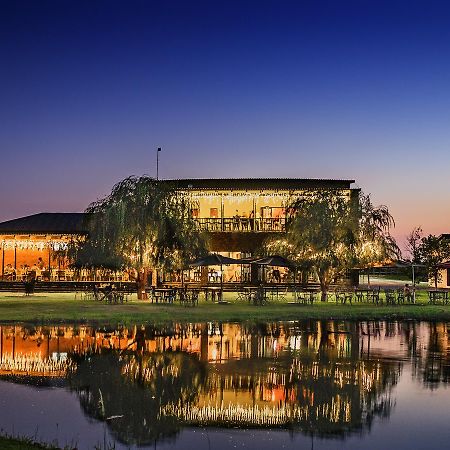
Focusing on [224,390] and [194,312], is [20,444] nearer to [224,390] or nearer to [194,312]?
[224,390]

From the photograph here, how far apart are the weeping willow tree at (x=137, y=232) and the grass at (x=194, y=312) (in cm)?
232

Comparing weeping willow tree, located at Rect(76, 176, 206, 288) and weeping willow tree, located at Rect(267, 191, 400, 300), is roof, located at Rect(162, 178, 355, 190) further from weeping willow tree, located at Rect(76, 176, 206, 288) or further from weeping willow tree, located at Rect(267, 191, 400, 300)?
weeping willow tree, located at Rect(76, 176, 206, 288)

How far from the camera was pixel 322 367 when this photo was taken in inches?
652

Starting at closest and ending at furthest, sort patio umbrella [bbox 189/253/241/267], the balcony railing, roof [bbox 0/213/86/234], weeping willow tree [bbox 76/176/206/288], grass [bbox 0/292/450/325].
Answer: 1. grass [bbox 0/292/450/325]
2. weeping willow tree [bbox 76/176/206/288]
3. patio umbrella [bbox 189/253/241/267]
4. the balcony railing
5. roof [bbox 0/213/86/234]

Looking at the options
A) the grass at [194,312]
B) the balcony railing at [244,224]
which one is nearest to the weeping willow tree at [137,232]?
the grass at [194,312]

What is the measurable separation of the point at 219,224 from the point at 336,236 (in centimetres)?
1964

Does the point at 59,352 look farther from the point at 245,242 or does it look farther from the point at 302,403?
the point at 245,242

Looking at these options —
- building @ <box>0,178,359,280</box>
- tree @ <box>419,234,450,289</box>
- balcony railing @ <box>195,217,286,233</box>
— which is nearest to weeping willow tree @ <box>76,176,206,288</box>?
building @ <box>0,178,359,280</box>

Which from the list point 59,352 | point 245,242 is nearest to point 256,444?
point 59,352

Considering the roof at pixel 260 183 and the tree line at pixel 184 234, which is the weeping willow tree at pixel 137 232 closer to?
the tree line at pixel 184 234

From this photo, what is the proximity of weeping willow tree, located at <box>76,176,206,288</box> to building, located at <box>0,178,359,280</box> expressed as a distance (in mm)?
18356

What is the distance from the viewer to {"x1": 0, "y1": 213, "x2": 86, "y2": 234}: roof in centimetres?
5741

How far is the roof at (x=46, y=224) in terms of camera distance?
5741 cm

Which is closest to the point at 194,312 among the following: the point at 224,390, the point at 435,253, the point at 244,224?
the point at 224,390
